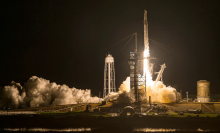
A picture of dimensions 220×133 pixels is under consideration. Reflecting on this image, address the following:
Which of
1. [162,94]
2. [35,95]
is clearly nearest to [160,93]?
[162,94]

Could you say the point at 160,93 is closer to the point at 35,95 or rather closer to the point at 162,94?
the point at 162,94

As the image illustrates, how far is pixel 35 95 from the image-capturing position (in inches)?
2876

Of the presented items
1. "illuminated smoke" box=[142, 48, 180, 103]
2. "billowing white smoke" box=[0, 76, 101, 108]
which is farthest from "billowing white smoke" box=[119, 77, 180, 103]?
"billowing white smoke" box=[0, 76, 101, 108]

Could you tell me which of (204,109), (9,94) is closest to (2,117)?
(9,94)

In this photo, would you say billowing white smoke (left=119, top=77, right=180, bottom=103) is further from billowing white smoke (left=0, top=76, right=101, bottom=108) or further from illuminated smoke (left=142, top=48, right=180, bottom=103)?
billowing white smoke (left=0, top=76, right=101, bottom=108)

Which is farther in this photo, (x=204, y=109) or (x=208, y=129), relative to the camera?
(x=204, y=109)

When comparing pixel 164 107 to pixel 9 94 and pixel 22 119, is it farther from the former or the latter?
pixel 9 94

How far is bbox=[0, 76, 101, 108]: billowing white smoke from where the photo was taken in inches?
2798

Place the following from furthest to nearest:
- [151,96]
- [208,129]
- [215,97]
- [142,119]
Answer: [215,97]
[151,96]
[142,119]
[208,129]

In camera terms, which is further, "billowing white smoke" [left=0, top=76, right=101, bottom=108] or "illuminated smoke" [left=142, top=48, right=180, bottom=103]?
"billowing white smoke" [left=0, top=76, right=101, bottom=108]

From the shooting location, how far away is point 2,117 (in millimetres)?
52406

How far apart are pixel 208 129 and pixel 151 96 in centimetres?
2276

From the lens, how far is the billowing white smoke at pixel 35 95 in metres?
71.1

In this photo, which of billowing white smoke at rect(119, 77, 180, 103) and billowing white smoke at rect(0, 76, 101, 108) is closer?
billowing white smoke at rect(119, 77, 180, 103)
